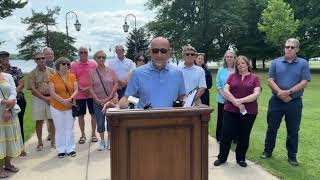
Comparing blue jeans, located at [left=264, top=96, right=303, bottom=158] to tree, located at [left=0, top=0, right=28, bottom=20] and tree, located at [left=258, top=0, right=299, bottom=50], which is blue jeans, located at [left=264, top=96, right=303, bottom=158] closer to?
tree, located at [left=0, top=0, right=28, bottom=20]

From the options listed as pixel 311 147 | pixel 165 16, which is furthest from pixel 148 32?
pixel 311 147

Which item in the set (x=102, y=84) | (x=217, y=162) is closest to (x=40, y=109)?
(x=102, y=84)

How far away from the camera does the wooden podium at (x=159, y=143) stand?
10.8 feet

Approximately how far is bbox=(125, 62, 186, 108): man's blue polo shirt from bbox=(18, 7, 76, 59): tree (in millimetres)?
43522

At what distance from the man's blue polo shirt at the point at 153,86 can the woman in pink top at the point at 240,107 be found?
2.13m

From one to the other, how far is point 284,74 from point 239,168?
5.09 feet

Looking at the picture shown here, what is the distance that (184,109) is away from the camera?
3348 mm

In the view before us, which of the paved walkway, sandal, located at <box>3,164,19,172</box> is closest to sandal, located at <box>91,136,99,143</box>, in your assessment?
the paved walkway

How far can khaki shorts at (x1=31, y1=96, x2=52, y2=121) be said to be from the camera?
23.8 feet

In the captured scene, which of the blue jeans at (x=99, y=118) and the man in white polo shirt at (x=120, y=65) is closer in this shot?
the blue jeans at (x=99, y=118)

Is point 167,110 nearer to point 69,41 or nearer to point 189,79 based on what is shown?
point 189,79

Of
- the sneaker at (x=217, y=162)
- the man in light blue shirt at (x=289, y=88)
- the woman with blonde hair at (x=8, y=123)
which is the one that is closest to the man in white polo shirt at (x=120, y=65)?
the woman with blonde hair at (x=8, y=123)

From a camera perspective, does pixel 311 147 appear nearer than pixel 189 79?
No

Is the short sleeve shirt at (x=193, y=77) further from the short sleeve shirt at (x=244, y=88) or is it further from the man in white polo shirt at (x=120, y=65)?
the man in white polo shirt at (x=120, y=65)
